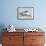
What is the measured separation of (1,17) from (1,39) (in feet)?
2.40

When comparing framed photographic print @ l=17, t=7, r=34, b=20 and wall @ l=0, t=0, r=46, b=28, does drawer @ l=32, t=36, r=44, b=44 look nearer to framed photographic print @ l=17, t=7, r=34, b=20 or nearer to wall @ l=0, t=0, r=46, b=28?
wall @ l=0, t=0, r=46, b=28

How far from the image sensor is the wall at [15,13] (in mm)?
4207

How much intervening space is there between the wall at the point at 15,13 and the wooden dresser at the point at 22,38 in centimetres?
60

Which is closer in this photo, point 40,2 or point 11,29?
point 11,29

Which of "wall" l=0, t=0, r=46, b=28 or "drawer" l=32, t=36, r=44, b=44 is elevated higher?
"wall" l=0, t=0, r=46, b=28

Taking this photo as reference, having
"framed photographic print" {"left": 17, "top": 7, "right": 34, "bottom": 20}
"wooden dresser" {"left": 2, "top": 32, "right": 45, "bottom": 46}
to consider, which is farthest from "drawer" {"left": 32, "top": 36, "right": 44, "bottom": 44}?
"framed photographic print" {"left": 17, "top": 7, "right": 34, "bottom": 20}

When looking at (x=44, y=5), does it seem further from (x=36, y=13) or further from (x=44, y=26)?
(x=44, y=26)

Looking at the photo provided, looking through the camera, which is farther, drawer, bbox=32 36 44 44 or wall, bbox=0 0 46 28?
wall, bbox=0 0 46 28

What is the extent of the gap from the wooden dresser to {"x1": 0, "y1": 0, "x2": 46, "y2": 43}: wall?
595 mm

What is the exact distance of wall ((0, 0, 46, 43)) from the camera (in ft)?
13.8

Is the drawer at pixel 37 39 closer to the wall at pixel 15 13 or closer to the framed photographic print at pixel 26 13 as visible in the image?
the wall at pixel 15 13

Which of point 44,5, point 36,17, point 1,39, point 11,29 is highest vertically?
point 44,5

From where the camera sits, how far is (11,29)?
3.80 meters

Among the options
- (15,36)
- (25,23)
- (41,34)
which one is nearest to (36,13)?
(25,23)
